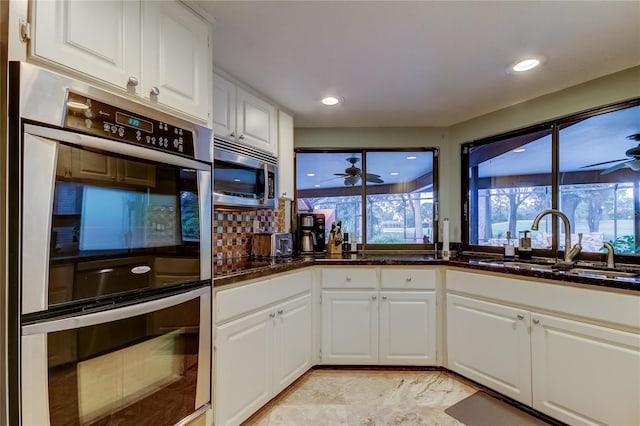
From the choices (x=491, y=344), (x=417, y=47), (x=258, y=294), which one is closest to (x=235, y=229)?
(x=258, y=294)

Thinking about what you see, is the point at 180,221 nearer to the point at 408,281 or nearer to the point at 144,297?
the point at 144,297

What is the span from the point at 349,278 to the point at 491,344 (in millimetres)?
1070

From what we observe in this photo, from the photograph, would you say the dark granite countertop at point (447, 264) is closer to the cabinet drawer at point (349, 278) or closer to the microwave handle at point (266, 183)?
the cabinet drawer at point (349, 278)

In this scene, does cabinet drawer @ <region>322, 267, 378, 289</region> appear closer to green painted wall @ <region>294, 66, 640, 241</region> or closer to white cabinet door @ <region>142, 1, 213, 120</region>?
green painted wall @ <region>294, 66, 640, 241</region>

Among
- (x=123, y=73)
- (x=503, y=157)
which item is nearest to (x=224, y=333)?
(x=123, y=73)

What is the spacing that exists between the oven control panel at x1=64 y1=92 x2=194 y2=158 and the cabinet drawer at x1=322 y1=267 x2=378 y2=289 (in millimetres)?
1565

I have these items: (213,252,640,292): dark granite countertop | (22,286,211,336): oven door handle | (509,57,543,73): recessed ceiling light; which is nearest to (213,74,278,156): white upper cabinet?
(213,252,640,292): dark granite countertop

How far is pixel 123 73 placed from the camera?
122 cm

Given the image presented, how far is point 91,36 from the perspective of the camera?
1112 mm

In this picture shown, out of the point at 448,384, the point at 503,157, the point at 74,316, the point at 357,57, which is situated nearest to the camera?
the point at 74,316

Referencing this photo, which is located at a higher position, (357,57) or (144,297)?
(357,57)

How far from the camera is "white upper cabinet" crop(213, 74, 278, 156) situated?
2.11 m

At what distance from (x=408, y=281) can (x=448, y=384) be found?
0.78 metres

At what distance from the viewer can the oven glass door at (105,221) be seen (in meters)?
0.95
